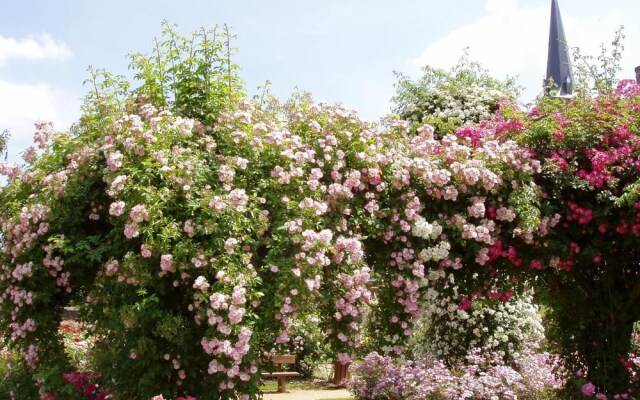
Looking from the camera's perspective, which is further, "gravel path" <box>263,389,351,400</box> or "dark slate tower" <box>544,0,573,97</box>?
"dark slate tower" <box>544,0,573,97</box>

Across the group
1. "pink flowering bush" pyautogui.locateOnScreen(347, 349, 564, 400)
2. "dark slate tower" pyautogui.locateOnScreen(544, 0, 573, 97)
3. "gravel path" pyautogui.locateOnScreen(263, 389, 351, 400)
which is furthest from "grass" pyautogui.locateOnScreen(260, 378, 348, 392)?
"dark slate tower" pyautogui.locateOnScreen(544, 0, 573, 97)

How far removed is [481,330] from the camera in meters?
9.60

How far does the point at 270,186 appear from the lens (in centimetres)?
515

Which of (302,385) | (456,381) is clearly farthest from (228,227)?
(302,385)

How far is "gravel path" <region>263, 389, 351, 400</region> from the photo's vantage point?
10.5 m

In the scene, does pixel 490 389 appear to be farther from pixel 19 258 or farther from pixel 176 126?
pixel 19 258

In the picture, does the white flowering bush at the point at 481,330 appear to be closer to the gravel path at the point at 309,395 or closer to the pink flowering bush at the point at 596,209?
the gravel path at the point at 309,395

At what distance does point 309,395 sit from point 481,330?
3072 mm

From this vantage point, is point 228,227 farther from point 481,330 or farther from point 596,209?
point 481,330

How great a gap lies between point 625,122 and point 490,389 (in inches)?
119

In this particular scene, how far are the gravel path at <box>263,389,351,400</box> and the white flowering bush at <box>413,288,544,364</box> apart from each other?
5.40ft

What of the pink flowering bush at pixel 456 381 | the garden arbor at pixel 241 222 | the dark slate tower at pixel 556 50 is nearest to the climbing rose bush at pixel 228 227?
the garden arbor at pixel 241 222

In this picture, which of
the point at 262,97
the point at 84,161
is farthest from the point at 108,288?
the point at 262,97

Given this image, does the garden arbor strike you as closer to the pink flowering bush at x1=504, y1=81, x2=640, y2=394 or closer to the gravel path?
the pink flowering bush at x1=504, y1=81, x2=640, y2=394
